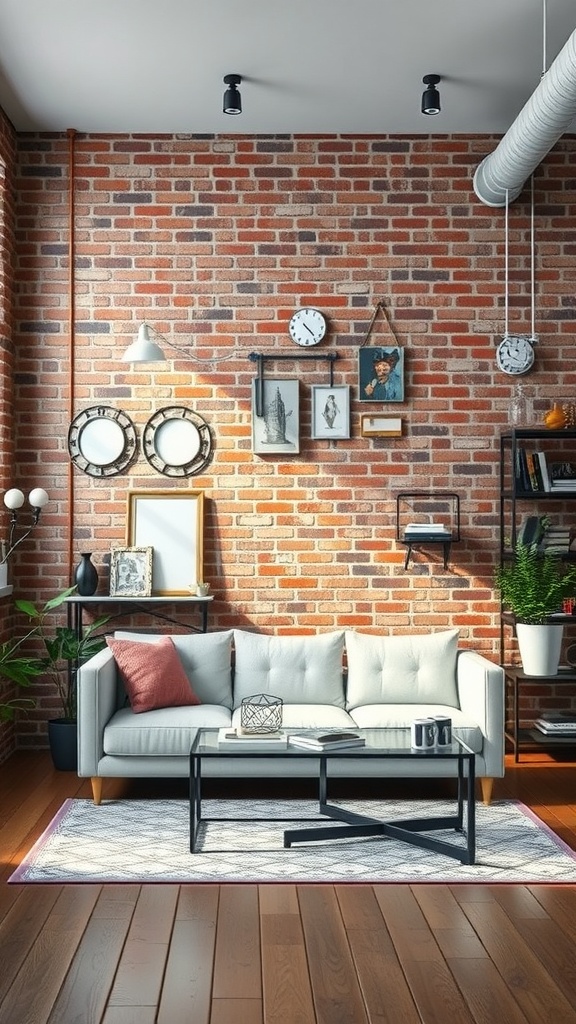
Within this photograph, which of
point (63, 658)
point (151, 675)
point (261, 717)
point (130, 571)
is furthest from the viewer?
point (130, 571)

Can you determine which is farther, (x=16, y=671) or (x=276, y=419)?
(x=276, y=419)

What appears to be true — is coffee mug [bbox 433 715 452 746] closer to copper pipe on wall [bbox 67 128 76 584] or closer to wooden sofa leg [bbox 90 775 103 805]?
wooden sofa leg [bbox 90 775 103 805]

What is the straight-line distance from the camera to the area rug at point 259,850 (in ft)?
13.0

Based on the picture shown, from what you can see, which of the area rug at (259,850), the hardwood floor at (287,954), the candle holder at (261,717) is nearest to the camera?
the hardwood floor at (287,954)

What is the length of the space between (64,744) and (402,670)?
1.76 meters

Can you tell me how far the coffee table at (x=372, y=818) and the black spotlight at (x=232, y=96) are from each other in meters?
2.97

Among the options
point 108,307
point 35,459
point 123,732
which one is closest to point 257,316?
point 108,307

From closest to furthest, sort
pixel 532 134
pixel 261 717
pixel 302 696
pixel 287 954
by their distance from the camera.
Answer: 1. pixel 287 954
2. pixel 261 717
3. pixel 532 134
4. pixel 302 696

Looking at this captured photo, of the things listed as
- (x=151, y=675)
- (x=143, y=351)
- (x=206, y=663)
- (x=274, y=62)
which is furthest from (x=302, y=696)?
(x=274, y=62)

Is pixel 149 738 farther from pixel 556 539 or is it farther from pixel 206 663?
pixel 556 539

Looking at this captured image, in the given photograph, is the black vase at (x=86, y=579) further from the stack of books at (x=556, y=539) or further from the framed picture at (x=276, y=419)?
the stack of books at (x=556, y=539)

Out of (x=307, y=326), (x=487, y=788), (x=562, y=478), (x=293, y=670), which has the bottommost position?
(x=487, y=788)

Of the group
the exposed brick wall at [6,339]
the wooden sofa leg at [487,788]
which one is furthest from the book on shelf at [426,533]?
the exposed brick wall at [6,339]

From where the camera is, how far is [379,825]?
4359 mm
